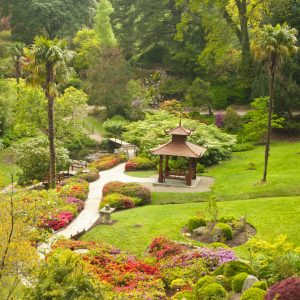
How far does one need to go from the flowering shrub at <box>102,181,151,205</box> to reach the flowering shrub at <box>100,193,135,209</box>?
745mm

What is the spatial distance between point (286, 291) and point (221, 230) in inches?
369

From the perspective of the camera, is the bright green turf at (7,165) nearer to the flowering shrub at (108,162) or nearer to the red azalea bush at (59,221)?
the flowering shrub at (108,162)

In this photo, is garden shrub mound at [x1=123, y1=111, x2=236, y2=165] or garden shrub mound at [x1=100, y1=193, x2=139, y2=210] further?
garden shrub mound at [x1=123, y1=111, x2=236, y2=165]

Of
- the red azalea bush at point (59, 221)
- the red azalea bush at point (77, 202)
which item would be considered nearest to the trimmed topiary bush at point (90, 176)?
the red azalea bush at point (77, 202)

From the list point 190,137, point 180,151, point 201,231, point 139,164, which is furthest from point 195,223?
point 190,137

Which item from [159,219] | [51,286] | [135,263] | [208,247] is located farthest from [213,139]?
[51,286]

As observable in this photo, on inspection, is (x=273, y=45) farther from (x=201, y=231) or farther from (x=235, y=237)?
(x=201, y=231)

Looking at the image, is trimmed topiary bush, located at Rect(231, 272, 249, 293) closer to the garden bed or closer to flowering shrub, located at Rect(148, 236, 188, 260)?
flowering shrub, located at Rect(148, 236, 188, 260)

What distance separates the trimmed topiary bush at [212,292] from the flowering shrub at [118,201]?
12.4m

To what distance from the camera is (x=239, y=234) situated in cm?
2231

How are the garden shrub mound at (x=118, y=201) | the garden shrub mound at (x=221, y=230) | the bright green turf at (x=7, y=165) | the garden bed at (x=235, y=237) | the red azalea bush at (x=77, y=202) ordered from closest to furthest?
the garden bed at (x=235, y=237)
the garden shrub mound at (x=221, y=230)
the red azalea bush at (x=77, y=202)
the garden shrub mound at (x=118, y=201)
the bright green turf at (x=7, y=165)

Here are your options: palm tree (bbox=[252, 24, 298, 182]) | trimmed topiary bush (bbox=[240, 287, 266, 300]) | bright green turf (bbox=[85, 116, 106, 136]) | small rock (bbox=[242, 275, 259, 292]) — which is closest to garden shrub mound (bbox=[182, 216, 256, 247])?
small rock (bbox=[242, 275, 259, 292])

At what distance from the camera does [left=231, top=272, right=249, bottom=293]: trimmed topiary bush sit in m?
16.0

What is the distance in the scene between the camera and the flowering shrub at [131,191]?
28500 mm
